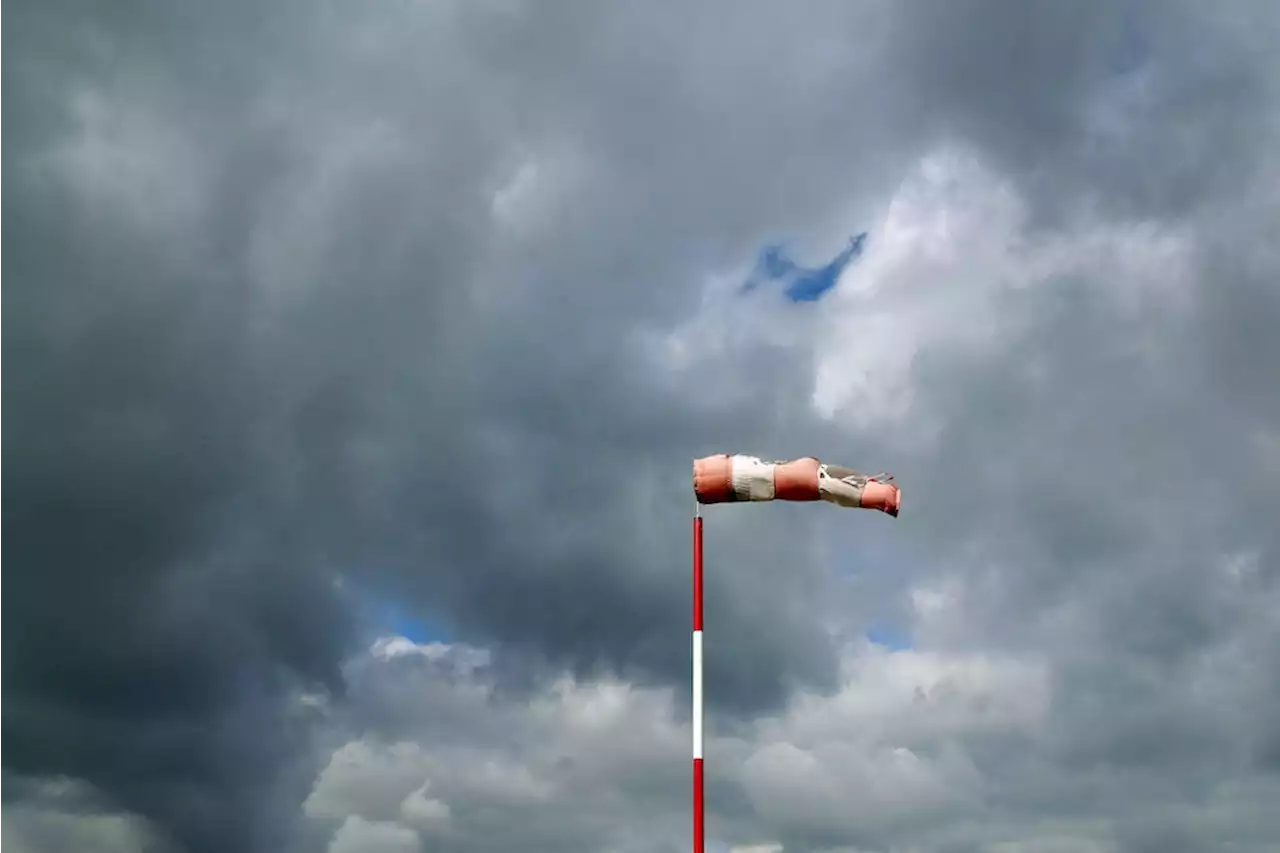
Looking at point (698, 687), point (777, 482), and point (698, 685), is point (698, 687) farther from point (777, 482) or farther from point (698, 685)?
point (777, 482)

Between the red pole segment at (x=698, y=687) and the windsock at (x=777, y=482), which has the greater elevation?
the windsock at (x=777, y=482)

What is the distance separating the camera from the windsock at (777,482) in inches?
2299

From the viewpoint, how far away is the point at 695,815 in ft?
181

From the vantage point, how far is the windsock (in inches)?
2299

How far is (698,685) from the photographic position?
5734 cm

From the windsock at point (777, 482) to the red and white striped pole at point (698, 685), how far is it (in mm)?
1526

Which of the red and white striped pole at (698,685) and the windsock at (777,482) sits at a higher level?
the windsock at (777,482)

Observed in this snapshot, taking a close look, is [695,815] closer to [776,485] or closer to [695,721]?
[695,721]

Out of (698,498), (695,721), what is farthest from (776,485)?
(695,721)

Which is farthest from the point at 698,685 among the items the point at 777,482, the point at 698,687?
the point at 777,482

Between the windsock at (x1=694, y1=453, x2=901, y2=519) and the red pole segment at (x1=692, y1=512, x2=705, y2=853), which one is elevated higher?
the windsock at (x1=694, y1=453, x2=901, y2=519)

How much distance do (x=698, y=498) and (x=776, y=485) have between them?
307cm

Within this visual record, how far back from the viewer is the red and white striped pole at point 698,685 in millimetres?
55188

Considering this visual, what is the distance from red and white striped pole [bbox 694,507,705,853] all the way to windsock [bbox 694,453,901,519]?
1.53m
